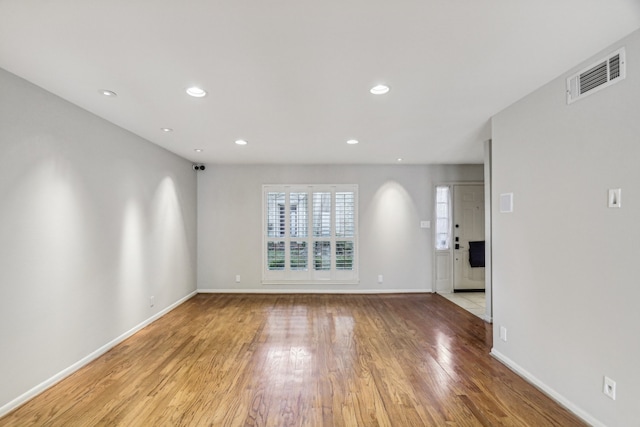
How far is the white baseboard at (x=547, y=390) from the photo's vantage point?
79.2 inches

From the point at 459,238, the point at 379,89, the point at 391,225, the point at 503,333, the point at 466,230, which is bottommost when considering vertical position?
the point at 503,333

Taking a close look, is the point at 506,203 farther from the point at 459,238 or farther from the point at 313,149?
the point at 459,238

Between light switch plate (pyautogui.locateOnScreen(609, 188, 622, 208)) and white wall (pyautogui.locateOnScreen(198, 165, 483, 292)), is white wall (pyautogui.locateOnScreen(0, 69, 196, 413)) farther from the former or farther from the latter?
light switch plate (pyautogui.locateOnScreen(609, 188, 622, 208))

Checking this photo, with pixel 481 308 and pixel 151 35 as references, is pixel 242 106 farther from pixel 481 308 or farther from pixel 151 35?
pixel 481 308

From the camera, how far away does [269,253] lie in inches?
225

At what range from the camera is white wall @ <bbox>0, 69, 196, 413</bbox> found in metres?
2.20

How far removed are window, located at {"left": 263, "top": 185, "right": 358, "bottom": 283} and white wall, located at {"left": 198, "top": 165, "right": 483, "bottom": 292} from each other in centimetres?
16

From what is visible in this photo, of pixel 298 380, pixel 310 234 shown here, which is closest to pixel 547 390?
pixel 298 380

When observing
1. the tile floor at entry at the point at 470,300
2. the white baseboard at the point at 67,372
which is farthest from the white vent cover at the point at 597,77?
the white baseboard at the point at 67,372

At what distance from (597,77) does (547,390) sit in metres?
2.38

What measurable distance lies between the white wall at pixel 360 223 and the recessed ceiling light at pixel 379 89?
128 inches

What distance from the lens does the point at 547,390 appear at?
2.36 metres

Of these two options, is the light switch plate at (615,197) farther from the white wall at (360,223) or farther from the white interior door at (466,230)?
the white interior door at (466,230)

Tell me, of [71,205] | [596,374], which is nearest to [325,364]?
[596,374]
